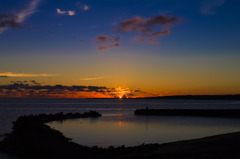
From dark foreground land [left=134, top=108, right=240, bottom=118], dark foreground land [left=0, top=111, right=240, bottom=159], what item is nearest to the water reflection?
dark foreground land [left=0, top=111, right=240, bottom=159]

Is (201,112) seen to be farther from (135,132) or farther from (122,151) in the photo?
(122,151)

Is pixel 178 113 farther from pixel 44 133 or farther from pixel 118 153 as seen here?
pixel 118 153

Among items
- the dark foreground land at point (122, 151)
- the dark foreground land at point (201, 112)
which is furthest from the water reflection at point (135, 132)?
the dark foreground land at point (201, 112)

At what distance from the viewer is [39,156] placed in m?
19.1

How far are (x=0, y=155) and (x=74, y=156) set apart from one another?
260 inches

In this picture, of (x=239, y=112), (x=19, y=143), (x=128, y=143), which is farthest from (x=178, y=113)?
(x=19, y=143)

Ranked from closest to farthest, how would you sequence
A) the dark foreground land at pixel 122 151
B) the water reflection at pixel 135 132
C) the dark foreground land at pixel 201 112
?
1. the dark foreground land at pixel 122 151
2. the water reflection at pixel 135 132
3. the dark foreground land at pixel 201 112

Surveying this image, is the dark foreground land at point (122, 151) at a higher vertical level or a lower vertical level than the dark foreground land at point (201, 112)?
higher

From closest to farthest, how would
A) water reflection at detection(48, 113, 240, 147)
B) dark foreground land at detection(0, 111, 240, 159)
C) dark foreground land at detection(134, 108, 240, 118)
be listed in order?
dark foreground land at detection(0, 111, 240, 159) → water reflection at detection(48, 113, 240, 147) → dark foreground land at detection(134, 108, 240, 118)

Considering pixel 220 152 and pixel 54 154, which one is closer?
pixel 220 152

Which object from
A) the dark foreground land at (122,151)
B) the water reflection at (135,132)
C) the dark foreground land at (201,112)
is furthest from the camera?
the dark foreground land at (201,112)

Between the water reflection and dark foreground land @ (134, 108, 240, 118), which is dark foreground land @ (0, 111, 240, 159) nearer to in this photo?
the water reflection

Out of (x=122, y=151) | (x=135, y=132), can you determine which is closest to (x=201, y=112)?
(x=135, y=132)

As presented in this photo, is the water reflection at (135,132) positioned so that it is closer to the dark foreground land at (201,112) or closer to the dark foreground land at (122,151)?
the dark foreground land at (122,151)
